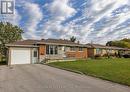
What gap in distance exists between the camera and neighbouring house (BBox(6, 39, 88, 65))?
31.6 meters

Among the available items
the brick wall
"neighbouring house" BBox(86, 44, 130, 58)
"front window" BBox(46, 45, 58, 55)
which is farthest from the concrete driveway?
"neighbouring house" BBox(86, 44, 130, 58)

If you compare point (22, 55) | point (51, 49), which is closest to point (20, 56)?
point (22, 55)

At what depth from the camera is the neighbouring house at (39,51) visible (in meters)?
31.6

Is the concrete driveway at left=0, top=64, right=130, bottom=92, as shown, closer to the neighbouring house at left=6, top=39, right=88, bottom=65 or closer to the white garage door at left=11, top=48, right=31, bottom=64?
the white garage door at left=11, top=48, right=31, bottom=64

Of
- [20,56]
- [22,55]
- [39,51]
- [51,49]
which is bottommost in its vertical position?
[20,56]

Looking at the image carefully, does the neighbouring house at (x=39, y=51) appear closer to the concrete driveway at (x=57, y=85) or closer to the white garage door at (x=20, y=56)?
the white garage door at (x=20, y=56)

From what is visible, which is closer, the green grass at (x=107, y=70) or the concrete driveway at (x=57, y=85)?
the concrete driveway at (x=57, y=85)

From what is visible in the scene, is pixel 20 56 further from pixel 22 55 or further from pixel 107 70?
pixel 107 70

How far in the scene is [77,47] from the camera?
142 ft

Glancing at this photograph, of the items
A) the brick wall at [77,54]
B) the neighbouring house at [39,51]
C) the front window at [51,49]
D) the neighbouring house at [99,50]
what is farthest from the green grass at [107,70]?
the neighbouring house at [99,50]

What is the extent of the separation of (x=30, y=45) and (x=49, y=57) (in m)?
4.76

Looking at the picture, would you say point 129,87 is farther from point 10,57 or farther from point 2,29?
point 2,29

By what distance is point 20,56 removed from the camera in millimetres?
32062

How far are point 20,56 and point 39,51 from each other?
433 cm
